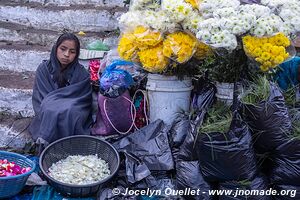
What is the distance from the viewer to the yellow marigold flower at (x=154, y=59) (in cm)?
360

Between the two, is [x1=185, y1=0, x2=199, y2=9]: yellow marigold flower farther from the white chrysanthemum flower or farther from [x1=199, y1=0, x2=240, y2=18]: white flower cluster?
the white chrysanthemum flower

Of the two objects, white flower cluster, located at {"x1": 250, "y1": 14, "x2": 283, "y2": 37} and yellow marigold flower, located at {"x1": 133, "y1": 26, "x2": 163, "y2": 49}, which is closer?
white flower cluster, located at {"x1": 250, "y1": 14, "x2": 283, "y2": 37}

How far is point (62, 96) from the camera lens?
394 cm

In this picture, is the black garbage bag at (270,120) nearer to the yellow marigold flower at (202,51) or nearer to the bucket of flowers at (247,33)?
the bucket of flowers at (247,33)

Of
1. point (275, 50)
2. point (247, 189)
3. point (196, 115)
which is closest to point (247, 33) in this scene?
point (275, 50)

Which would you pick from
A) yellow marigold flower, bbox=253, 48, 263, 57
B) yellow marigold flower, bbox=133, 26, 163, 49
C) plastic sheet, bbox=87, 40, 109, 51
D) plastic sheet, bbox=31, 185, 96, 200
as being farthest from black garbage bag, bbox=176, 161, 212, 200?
plastic sheet, bbox=87, 40, 109, 51

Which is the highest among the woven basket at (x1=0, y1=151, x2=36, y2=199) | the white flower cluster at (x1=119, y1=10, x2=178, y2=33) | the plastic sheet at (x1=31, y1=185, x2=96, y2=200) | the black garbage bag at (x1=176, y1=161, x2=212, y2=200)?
the white flower cluster at (x1=119, y1=10, x2=178, y2=33)

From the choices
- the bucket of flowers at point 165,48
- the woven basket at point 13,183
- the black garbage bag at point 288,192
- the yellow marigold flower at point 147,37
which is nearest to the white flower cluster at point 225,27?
the bucket of flowers at point 165,48

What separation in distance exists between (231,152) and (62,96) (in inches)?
71.3

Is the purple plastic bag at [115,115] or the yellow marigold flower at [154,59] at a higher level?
the yellow marigold flower at [154,59]

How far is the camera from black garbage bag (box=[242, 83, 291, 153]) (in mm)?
2953

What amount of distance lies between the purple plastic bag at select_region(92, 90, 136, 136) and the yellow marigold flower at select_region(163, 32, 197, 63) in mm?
711

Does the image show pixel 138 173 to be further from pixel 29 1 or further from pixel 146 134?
pixel 29 1

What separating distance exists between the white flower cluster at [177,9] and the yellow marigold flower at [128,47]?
444 millimetres
